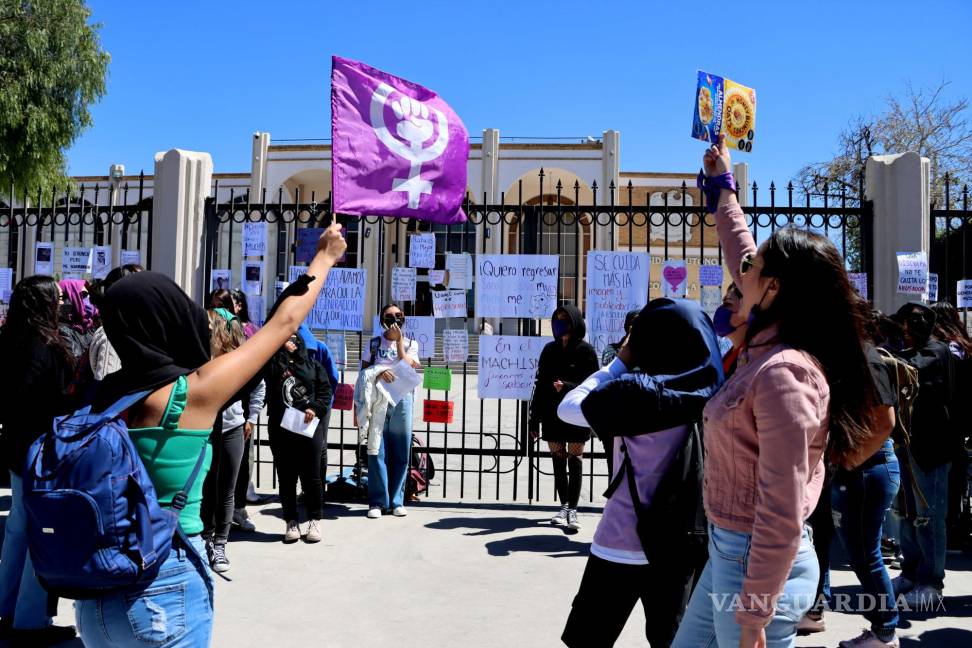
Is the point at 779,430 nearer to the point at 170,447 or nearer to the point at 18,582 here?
the point at 170,447

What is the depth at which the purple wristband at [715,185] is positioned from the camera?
3000 millimetres

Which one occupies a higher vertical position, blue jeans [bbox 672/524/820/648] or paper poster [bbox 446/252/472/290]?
paper poster [bbox 446/252/472/290]

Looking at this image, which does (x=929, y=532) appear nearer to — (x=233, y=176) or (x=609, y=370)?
(x=609, y=370)

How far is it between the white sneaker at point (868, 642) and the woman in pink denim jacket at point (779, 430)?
2350 mm

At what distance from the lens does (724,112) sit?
438 centimetres

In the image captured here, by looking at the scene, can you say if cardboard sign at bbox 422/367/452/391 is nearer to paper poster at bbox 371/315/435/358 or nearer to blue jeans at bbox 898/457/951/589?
paper poster at bbox 371/315/435/358

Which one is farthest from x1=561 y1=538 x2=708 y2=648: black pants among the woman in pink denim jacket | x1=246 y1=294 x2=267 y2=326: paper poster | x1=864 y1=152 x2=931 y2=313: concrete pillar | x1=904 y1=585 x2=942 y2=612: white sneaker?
x1=246 y1=294 x2=267 y2=326: paper poster

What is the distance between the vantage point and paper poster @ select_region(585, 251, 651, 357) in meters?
7.63

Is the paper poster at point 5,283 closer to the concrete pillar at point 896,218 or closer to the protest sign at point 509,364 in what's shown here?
the protest sign at point 509,364

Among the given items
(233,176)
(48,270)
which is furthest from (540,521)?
(233,176)

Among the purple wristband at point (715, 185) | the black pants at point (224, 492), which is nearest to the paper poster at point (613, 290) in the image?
the black pants at point (224, 492)

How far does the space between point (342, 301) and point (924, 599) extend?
18.6ft

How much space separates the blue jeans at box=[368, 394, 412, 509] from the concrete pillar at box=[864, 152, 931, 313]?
483cm

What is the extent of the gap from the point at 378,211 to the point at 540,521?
3521 millimetres
